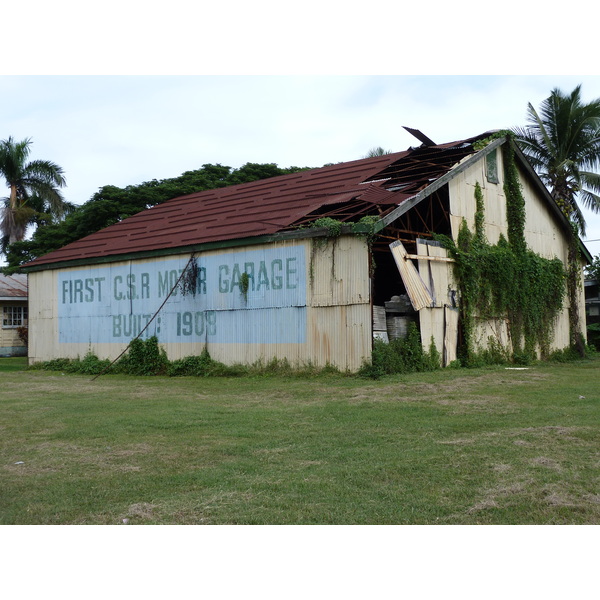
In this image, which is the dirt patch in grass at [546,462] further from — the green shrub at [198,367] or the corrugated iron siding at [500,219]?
the corrugated iron siding at [500,219]

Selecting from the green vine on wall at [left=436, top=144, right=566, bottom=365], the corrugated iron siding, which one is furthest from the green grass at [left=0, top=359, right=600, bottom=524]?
the corrugated iron siding

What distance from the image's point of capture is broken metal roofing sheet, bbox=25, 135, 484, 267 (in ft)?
63.7

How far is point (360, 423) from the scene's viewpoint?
1071cm

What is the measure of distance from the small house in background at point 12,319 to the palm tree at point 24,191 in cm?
1074

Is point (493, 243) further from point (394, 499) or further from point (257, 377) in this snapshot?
point (394, 499)

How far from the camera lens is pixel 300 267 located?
725 inches

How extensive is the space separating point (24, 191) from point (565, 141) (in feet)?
115

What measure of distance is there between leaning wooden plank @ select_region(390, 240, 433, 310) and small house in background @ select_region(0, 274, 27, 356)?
77.0 feet

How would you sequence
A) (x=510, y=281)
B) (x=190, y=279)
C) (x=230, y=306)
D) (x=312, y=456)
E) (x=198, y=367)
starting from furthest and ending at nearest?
(x=510, y=281) < (x=190, y=279) < (x=198, y=367) < (x=230, y=306) < (x=312, y=456)

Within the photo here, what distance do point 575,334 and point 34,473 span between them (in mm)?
23106

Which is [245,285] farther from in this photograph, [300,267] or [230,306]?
[300,267]

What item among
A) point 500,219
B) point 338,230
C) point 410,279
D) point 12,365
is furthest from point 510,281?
point 12,365

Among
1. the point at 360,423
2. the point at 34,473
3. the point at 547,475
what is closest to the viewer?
the point at 547,475

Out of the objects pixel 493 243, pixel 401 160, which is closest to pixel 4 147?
pixel 401 160
